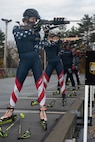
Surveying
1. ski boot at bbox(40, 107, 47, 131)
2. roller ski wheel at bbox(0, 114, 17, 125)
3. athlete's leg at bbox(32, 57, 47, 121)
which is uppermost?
athlete's leg at bbox(32, 57, 47, 121)

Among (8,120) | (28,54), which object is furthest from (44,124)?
(28,54)

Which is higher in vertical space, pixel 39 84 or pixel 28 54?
pixel 28 54

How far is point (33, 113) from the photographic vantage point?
25.9ft

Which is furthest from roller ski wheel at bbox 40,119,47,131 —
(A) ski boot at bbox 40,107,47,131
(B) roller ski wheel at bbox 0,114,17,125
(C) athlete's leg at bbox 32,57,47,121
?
(B) roller ski wheel at bbox 0,114,17,125

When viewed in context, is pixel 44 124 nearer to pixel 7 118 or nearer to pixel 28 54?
pixel 7 118

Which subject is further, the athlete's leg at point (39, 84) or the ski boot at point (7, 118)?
the athlete's leg at point (39, 84)

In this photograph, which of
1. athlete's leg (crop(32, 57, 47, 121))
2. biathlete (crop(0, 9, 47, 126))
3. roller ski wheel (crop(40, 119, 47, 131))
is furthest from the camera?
athlete's leg (crop(32, 57, 47, 121))

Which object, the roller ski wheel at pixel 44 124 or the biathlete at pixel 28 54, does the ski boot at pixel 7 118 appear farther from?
the roller ski wheel at pixel 44 124

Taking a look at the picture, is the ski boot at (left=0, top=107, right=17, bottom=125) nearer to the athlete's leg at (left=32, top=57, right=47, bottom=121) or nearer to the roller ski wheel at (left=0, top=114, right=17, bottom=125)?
the roller ski wheel at (left=0, top=114, right=17, bottom=125)

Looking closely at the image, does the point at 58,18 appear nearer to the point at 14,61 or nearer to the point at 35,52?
the point at 35,52

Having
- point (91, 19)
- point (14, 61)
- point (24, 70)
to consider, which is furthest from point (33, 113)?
point (91, 19)

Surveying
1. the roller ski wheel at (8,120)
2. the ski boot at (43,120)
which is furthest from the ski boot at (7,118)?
the ski boot at (43,120)

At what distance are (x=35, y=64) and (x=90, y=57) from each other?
1.71 metres

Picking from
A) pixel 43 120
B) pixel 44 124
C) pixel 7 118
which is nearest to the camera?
pixel 44 124
